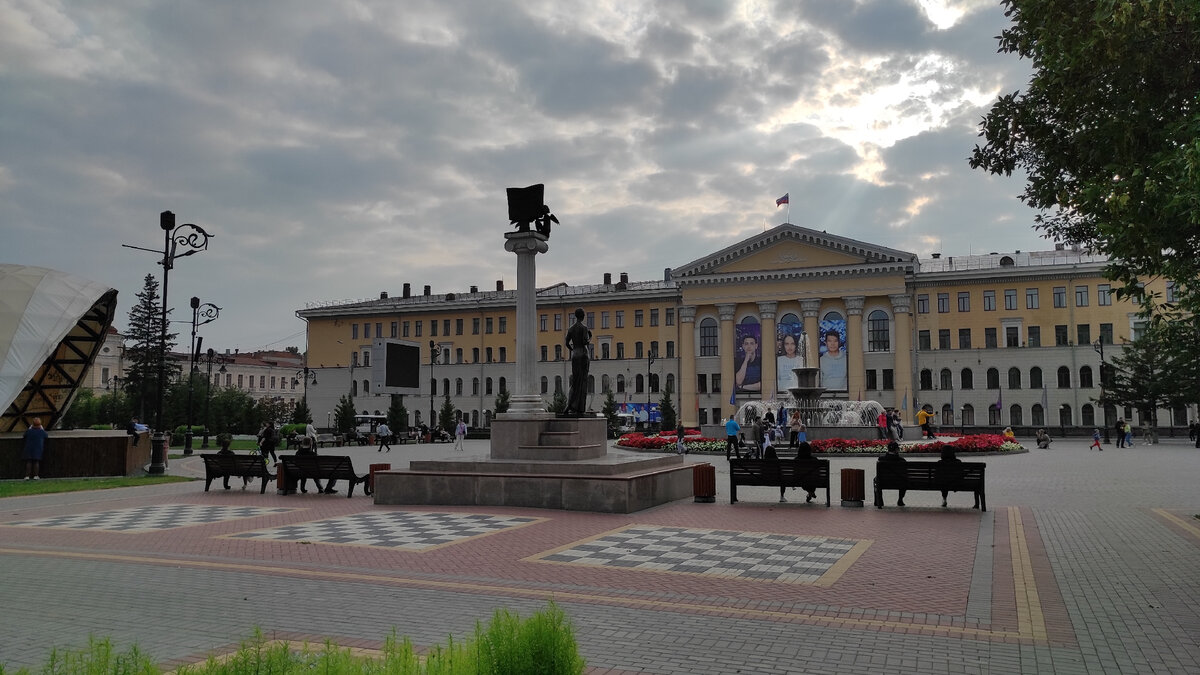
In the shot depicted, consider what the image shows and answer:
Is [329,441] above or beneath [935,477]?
beneath

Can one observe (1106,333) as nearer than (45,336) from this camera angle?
No

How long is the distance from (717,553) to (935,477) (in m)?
6.52

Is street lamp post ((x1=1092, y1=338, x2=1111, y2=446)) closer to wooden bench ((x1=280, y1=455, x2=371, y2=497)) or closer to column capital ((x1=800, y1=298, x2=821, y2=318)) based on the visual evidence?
column capital ((x1=800, y1=298, x2=821, y2=318))

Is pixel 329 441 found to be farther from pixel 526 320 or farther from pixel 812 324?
pixel 812 324

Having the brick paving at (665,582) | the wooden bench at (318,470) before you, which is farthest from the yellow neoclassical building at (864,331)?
the brick paving at (665,582)

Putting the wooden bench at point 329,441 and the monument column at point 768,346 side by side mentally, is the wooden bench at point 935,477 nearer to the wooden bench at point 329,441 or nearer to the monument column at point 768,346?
the wooden bench at point 329,441

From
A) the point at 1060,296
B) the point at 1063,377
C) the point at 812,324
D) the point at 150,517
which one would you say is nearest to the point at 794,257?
the point at 812,324

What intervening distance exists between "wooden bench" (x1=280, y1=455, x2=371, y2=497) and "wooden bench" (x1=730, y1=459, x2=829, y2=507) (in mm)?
8480

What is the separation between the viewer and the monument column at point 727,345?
259ft

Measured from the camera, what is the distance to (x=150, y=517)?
50.0ft

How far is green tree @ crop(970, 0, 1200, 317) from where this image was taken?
8250 millimetres

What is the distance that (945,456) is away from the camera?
50.6 feet

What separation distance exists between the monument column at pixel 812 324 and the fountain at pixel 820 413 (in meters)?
28.9

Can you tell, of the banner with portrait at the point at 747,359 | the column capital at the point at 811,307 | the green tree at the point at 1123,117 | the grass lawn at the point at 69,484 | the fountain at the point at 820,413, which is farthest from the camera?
the banner with portrait at the point at 747,359
